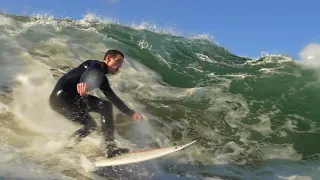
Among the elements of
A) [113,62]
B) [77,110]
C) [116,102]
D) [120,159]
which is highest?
[113,62]

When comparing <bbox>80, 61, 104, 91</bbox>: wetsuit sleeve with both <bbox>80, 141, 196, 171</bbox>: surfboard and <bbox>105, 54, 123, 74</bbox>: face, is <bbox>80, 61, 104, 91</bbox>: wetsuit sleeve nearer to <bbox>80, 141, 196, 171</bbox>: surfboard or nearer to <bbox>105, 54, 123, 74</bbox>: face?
<bbox>105, 54, 123, 74</bbox>: face

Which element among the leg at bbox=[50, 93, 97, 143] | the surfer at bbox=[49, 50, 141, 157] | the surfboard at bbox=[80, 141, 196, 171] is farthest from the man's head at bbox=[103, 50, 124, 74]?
the surfboard at bbox=[80, 141, 196, 171]

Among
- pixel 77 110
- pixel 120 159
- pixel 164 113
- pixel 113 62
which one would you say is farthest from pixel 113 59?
pixel 164 113

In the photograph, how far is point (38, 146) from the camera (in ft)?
20.1

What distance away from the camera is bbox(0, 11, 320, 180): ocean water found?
6062 mm

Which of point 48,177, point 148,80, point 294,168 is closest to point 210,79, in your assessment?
point 148,80

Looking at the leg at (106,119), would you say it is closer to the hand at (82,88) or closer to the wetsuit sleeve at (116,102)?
the wetsuit sleeve at (116,102)

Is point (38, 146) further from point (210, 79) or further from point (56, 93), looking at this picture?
point (210, 79)

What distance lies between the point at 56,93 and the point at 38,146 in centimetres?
80

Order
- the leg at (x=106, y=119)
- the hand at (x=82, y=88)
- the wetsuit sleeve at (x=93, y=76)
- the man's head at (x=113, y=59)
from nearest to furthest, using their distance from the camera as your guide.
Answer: the hand at (x=82, y=88) → the wetsuit sleeve at (x=93, y=76) → the man's head at (x=113, y=59) → the leg at (x=106, y=119)

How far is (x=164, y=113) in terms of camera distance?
880cm

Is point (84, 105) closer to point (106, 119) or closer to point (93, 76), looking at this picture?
point (106, 119)

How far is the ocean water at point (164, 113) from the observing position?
606cm

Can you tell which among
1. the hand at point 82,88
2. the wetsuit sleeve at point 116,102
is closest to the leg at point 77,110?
the wetsuit sleeve at point 116,102
